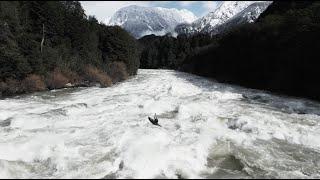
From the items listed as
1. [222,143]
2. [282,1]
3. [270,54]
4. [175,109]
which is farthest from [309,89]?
[282,1]

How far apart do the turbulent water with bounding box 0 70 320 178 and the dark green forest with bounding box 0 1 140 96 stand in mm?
6810

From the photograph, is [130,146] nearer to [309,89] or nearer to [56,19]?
[309,89]

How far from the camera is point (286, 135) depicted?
68.6 ft

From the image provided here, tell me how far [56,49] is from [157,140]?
28.1 meters

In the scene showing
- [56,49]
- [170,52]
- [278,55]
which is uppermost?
[278,55]

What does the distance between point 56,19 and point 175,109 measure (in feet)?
74.9

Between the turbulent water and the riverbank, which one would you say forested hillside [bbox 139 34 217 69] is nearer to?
the riverbank

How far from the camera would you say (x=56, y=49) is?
1716 inches

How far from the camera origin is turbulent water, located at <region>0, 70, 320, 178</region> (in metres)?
15.5

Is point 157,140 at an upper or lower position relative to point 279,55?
lower

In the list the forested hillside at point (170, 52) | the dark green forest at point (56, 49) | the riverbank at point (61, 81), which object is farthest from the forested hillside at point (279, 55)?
A: the forested hillside at point (170, 52)

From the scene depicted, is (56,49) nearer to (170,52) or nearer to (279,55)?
(279,55)

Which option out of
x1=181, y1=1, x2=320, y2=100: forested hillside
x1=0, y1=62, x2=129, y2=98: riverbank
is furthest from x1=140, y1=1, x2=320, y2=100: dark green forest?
x1=0, y1=62, x2=129, y2=98: riverbank

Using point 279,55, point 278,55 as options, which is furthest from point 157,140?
point 278,55
